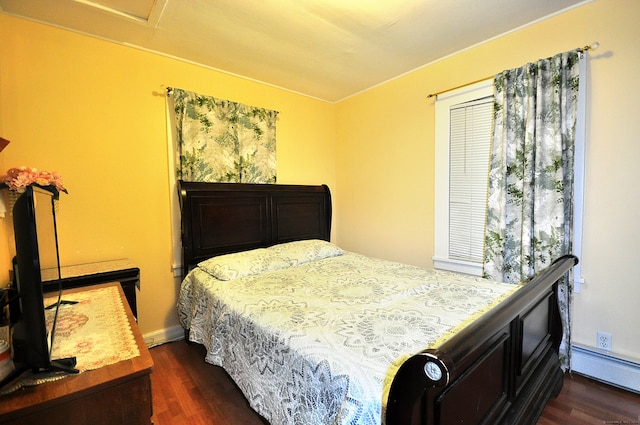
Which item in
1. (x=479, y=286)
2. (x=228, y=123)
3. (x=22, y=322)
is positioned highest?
(x=228, y=123)

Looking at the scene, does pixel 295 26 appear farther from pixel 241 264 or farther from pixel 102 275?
pixel 102 275

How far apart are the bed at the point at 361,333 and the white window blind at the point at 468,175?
60 cm

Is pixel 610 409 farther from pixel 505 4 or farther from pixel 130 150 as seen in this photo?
pixel 130 150

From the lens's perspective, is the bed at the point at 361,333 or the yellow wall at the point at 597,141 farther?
the yellow wall at the point at 597,141

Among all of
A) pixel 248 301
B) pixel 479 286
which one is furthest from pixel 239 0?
pixel 479 286

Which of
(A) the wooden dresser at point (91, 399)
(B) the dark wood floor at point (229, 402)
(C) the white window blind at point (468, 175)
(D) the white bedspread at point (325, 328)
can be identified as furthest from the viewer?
(C) the white window blind at point (468, 175)

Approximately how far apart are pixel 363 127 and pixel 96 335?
3.19 metres

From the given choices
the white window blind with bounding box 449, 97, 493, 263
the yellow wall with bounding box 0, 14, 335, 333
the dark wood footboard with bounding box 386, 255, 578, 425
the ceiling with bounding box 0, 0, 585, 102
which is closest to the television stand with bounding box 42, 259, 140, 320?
the yellow wall with bounding box 0, 14, 335, 333

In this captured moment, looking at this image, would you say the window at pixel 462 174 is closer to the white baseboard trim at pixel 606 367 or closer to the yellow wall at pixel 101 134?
the white baseboard trim at pixel 606 367

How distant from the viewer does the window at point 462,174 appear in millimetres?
2502

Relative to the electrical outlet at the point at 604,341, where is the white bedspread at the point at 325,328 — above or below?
above

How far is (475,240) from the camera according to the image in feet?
8.50

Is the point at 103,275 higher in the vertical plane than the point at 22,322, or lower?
lower

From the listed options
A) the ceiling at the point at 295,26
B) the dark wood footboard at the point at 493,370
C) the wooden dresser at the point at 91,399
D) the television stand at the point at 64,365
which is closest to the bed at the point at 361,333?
the dark wood footboard at the point at 493,370
